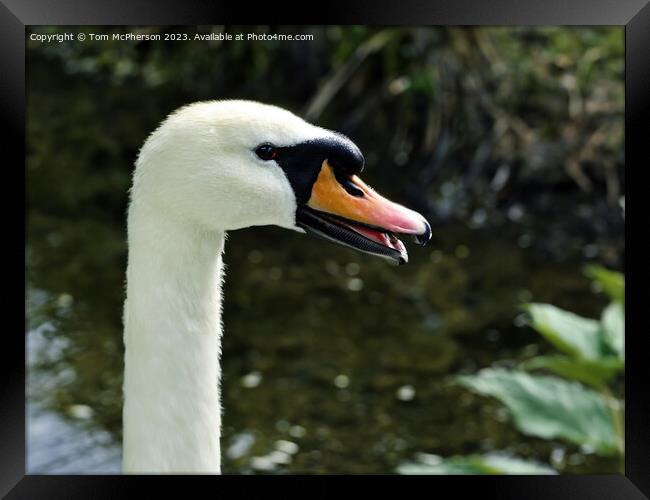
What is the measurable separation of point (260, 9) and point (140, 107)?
5079 millimetres

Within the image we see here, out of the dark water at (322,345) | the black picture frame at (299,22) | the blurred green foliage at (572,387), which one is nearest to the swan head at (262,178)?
the black picture frame at (299,22)

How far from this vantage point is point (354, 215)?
62.6 inches

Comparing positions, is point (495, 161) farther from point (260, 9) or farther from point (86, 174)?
point (260, 9)

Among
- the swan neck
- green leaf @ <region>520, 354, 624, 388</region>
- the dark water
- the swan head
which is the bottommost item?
the swan neck

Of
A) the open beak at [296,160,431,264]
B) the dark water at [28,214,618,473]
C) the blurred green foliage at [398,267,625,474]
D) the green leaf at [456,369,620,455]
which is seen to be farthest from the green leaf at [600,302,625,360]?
the dark water at [28,214,618,473]

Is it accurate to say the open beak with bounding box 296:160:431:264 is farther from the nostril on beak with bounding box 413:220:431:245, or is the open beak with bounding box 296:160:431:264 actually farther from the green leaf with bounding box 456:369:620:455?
the green leaf with bounding box 456:369:620:455

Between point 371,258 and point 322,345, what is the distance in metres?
0.91

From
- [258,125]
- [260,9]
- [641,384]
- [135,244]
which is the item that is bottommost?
[641,384]

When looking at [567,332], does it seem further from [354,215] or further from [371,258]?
[371,258]

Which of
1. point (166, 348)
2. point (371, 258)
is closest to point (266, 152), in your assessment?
point (166, 348)

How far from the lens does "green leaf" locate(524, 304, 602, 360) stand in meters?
2.49

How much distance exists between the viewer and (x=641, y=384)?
5.88 ft

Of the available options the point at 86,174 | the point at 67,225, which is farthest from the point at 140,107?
the point at 67,225

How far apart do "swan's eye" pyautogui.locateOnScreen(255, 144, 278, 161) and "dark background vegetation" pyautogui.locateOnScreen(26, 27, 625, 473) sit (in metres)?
2.40
